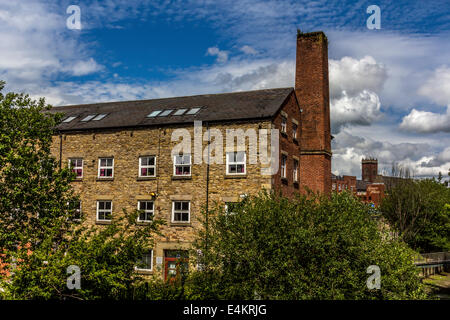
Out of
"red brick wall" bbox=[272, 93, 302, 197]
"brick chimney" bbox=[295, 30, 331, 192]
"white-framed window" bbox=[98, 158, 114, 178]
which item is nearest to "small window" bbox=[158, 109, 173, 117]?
"white-framed window" bbox=[98, 158, 114, 178]

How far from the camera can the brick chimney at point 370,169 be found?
9450 cm

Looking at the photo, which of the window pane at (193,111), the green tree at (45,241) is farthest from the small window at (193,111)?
the green tree at (45,241)

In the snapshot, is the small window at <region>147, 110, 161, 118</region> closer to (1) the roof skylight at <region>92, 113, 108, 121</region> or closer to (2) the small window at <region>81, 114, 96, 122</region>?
(1) the roof skylight at <region>92, 113, 108, 121</region>

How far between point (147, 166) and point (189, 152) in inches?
109

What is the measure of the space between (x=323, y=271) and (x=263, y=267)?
5.56 feet

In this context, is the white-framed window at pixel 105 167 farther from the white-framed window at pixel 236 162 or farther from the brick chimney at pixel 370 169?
the brick chimney at pixel 370 169

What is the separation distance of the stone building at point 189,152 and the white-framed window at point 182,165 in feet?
0.19

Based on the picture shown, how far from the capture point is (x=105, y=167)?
25797mm

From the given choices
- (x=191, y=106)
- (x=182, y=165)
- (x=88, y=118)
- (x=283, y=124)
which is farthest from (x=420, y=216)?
(x=88, y=118)

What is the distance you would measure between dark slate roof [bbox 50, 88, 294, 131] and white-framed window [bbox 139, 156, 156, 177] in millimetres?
2042

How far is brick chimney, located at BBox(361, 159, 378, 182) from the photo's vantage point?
94500mm

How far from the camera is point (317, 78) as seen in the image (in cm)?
2753

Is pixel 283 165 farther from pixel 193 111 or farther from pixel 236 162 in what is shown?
pixel 193 111
